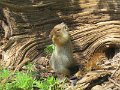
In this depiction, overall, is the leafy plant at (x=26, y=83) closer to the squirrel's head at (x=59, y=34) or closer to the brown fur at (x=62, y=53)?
the brown fur at (x=62, y=53)

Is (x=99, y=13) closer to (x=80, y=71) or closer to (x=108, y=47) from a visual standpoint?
(x=108, y=47)

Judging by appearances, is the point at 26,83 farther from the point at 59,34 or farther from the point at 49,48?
the point at 49,48

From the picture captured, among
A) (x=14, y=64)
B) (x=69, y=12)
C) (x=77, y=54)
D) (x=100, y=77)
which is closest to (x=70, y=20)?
(x=69, y=12)

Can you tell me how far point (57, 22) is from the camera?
7547 mm

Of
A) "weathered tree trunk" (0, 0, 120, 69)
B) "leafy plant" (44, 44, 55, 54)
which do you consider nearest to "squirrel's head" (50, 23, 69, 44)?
"leafy plant" (44, 44, 55, 54)

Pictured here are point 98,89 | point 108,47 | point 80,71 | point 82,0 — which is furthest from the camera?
point 82,0

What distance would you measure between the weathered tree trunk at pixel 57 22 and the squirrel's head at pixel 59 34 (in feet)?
2.74

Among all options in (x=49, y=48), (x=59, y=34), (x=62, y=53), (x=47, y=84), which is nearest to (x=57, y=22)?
(x=49, y=48)

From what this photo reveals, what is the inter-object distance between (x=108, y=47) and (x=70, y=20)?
882 millimetres

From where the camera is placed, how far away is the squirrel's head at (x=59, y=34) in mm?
6172

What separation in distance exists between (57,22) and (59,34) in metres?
1.39

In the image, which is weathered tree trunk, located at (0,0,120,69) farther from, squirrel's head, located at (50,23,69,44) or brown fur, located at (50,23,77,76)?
squirrel's head, located at (50,23,69,44)

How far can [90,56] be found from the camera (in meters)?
6.98

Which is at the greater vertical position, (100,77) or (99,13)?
(99,13)
